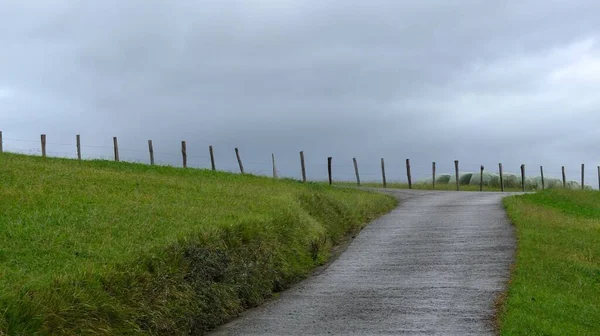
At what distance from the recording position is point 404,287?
1504cm

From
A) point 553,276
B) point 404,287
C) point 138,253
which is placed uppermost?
point 138,253

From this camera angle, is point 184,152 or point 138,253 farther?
point 184,152

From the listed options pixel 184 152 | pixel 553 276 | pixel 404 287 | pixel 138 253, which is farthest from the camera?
pixel 184 152

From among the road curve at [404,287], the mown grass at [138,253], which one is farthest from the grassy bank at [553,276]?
the mown grass at [138,253]

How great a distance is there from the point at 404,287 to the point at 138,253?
5582mm

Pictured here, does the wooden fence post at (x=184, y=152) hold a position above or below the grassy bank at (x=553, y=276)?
above

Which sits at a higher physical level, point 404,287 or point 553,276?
point 404,287

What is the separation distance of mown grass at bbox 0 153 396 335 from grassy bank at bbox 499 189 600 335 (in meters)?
4.41

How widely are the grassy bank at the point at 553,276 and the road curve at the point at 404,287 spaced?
400 mm

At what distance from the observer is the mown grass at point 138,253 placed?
943 cm

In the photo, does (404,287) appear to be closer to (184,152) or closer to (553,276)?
(553,276)

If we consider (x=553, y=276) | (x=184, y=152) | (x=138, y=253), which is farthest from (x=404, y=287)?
(x=184, y=152)

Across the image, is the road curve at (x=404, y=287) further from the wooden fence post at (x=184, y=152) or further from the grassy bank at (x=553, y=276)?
the wooden fence post at (x=184, y=152)

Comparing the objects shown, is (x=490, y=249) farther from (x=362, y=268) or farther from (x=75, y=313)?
(x=75, y=313)
